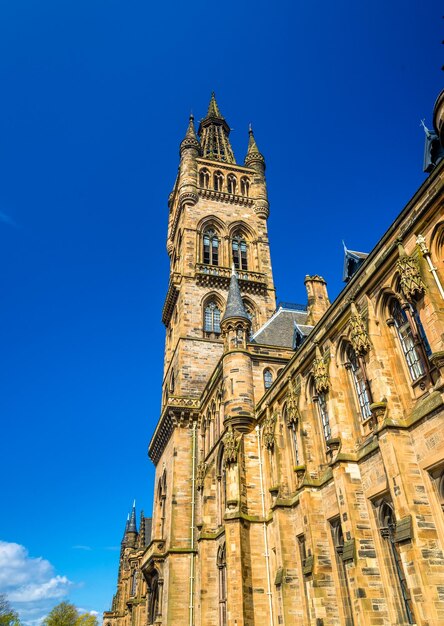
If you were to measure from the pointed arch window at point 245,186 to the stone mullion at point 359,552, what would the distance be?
1525 inches

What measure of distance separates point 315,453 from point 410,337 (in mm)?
6784

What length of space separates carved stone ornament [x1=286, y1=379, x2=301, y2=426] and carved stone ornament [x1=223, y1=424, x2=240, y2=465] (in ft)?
12.8

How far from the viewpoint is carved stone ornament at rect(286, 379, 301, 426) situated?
20578 millimetres

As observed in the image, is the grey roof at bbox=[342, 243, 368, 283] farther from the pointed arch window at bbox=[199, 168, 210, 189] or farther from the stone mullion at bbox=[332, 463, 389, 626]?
the pointed arch window at bbox=[199, 168, 210, 189]

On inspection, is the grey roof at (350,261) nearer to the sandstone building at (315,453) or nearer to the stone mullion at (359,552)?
the sandstone building at (315,453)

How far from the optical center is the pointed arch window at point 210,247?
4466 cm

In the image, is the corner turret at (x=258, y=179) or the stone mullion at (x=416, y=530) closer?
the stone mullion at (x=416, y=530)

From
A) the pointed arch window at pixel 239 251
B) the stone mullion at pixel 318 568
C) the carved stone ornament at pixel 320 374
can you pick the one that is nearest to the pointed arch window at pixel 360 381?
the carved stone ornament at pixel 320 374

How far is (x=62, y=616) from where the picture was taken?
292ft

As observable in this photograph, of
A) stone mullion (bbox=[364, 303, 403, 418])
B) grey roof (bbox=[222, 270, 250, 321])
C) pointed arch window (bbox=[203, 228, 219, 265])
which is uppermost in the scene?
pointed arch window (bbox=[203, 228, 219, 265])

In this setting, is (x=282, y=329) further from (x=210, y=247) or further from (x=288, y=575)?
(x=288, y=575)

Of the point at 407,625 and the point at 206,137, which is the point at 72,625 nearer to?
the point at 206,137

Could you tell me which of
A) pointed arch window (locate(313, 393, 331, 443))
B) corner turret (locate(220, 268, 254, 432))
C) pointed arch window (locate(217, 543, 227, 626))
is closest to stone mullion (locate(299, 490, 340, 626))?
pointed arch window (locate(313, 393, 331, 443))

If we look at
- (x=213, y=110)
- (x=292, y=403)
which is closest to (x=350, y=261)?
(x=292, y=403)
